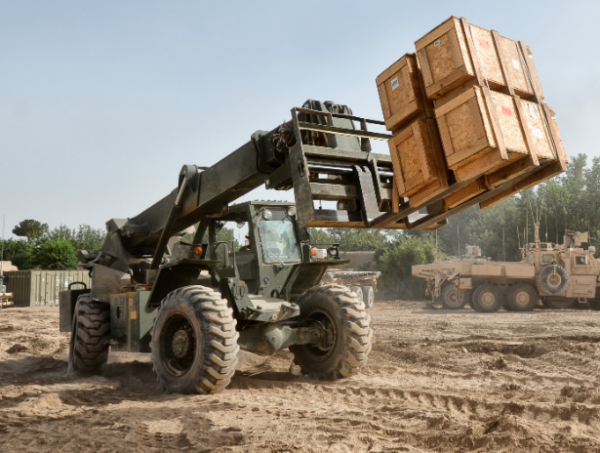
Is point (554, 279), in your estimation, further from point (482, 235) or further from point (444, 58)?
point (482, 235)

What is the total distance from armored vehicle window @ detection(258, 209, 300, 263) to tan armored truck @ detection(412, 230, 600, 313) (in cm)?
1394

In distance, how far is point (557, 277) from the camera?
62.7 feet

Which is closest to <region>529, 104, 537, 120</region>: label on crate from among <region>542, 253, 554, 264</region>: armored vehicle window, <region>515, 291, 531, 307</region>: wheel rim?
<region>515, 291, 531, 307</region>: wheel rim

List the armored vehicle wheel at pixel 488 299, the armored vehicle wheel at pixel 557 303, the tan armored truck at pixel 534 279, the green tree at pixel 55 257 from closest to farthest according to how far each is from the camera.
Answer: the tan armored truck at pixel 534 279 < the armored vehicle wheel at pixel 488 299 < the armored vehicle wheel at pixel 557 303 < the green tree at pixel 55 257

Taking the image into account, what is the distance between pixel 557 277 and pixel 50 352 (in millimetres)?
15870

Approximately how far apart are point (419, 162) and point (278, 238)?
3.31 m

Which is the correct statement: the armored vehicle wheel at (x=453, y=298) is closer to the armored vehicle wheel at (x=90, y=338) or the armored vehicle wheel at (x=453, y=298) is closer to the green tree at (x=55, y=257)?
the armored vehicle wheel at (x=90, y=338)

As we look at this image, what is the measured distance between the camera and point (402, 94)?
4.74 metres

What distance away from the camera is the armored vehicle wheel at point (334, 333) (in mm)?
6875

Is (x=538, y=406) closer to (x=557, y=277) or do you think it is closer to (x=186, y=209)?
(x=186, y=209)

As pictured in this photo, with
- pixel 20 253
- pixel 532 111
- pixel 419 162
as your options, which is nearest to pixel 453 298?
pixel 532 111

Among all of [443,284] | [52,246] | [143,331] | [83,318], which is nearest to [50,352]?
[83,318]

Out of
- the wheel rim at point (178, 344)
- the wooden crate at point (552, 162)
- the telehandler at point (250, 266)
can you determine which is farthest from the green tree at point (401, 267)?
the wooden crate at point (552, 162)

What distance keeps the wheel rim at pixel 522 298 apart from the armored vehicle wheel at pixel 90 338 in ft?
50.0
